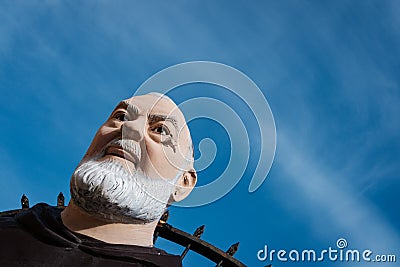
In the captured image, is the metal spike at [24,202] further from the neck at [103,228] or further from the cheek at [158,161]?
the cheek at [158,161]

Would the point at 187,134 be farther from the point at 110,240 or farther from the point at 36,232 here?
the point at 36,232

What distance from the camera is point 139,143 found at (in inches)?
146

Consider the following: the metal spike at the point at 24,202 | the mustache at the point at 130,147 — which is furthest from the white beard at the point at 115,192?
the metal spike at the point at 24,202

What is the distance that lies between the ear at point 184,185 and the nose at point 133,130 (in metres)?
0.52

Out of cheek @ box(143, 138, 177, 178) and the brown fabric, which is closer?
the brown fabric

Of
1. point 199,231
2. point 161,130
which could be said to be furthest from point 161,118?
point 199,231

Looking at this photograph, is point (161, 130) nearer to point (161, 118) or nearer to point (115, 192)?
point (161, 118)

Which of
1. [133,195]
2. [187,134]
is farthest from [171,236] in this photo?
[133,195]

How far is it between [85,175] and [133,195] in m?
0.34

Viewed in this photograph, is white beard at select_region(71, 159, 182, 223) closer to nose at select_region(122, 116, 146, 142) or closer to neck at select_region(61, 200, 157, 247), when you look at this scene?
neck at select_region(61, 200, 157, 247)

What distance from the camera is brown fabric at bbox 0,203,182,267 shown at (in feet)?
10.5

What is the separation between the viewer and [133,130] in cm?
374

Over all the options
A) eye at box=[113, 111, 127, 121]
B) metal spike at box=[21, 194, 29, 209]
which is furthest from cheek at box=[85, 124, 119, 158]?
metal spike at box=[21, 194, 29, 209]

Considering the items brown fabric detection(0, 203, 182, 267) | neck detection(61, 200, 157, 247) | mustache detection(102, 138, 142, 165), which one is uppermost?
mustache detection(102, 138, 142, 165)
